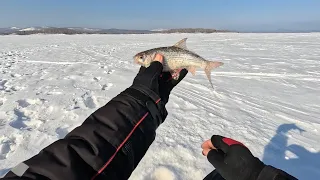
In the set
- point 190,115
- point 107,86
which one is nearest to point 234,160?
point 190,115

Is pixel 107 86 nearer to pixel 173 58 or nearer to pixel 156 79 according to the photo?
pixel 173 58

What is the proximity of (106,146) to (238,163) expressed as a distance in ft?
2.17

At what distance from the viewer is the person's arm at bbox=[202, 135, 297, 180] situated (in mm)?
1450

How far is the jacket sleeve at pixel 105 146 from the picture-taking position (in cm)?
131

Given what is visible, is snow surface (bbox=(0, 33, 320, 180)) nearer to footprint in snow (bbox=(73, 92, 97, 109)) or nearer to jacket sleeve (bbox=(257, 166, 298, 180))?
footprint in snow (bbox=(73, 92, 97, 109))

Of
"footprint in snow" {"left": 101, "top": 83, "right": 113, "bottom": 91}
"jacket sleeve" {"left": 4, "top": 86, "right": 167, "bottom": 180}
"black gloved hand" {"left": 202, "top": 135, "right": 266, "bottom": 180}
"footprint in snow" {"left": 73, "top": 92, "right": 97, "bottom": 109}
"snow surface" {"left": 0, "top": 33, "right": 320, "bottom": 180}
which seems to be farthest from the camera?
"footprint in snow" {"left": 101, "top": 83, "right": 113, "bottom": 91}

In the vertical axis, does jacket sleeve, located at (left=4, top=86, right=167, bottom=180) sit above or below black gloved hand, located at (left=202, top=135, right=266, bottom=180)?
above

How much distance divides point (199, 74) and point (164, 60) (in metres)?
6.29

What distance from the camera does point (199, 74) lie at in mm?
8773

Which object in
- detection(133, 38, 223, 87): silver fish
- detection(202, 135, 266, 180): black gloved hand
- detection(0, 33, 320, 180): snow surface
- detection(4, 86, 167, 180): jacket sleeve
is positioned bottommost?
detection(0, 33, 320, 180): snow surface

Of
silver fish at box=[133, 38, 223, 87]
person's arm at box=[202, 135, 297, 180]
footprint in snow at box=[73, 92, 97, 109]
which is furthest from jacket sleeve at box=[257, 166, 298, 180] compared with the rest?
footprint in snow at box=[73, 92, 97, 109]

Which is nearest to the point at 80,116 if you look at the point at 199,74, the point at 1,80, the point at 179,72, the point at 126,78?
the point at 179,72

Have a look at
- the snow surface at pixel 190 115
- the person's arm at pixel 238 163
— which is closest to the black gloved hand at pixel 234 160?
the person's arm at pixel 238 163

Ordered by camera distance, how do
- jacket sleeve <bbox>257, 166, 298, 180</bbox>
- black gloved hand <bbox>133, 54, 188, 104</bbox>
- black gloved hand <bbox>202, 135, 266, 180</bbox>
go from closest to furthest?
jacket sleeve <bbox>257, 166, 298, 180</bbox> → black gloved hand <bbox>202, 135, 266, 180</bbox> → black gloved hand <bbox>133, 54, 188, 104</bbox>
